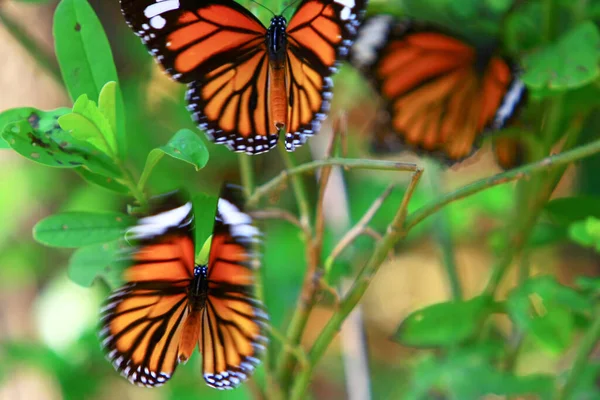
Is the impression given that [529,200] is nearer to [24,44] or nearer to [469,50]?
[469,50]

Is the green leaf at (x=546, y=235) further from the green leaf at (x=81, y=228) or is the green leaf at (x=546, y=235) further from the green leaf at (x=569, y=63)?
the green leaf at (x=81, y=228)

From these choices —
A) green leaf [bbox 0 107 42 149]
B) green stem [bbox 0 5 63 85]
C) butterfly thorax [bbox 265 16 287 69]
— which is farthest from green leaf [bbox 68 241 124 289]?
green stem [bbox 0 5 63 85]

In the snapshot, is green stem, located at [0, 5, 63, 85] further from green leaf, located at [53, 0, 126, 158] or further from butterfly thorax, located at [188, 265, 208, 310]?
butterfly thorax, located at [188, 265, 208, 310]

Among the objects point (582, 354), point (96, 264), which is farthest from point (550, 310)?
point (96, 264)

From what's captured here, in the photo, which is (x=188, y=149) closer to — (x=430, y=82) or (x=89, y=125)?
(x=89, y=125)

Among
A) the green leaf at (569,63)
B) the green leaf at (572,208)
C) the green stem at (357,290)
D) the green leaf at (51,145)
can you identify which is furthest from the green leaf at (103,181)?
the green leaf at (572,208)

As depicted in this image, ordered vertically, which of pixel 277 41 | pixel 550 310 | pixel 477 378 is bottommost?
pixel 477 378
